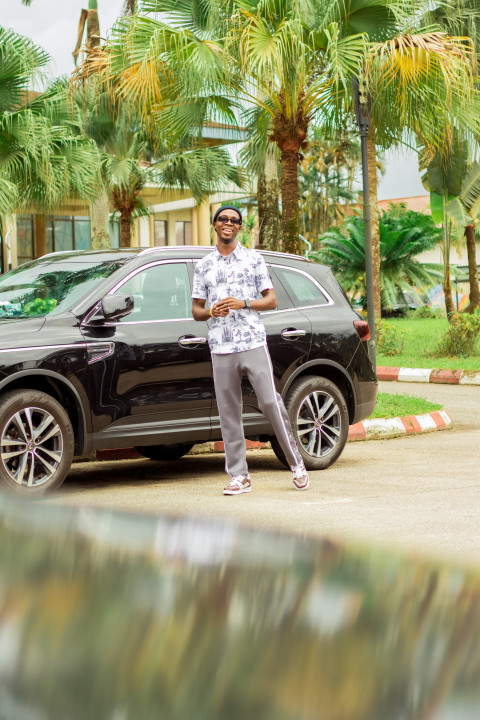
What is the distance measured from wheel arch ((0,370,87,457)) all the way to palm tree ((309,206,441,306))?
32682 millimetres

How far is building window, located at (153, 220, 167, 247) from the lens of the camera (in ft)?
170

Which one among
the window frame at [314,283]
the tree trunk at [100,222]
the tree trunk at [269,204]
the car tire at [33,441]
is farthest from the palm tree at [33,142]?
the car tire at [33,441]

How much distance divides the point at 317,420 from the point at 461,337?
1204 cm

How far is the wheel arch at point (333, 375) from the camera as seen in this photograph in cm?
782

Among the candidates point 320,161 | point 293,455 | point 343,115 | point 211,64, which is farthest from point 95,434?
point 320,161

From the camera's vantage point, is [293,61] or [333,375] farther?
[293,61]

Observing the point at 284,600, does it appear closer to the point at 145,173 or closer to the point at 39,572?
the point at 39,572

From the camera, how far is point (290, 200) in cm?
1339

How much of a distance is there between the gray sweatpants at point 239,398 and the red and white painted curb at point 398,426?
3.20 metres

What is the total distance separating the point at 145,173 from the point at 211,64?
15.7 metres

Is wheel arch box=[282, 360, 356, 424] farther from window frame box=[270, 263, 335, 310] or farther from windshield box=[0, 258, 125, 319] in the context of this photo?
windshield box=[0, 258, 125, 319]

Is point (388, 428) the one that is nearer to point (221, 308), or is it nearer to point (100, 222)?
point (221, 308)

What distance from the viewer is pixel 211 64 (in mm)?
12531

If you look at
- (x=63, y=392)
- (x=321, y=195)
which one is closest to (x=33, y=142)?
(x=63, y=392)
